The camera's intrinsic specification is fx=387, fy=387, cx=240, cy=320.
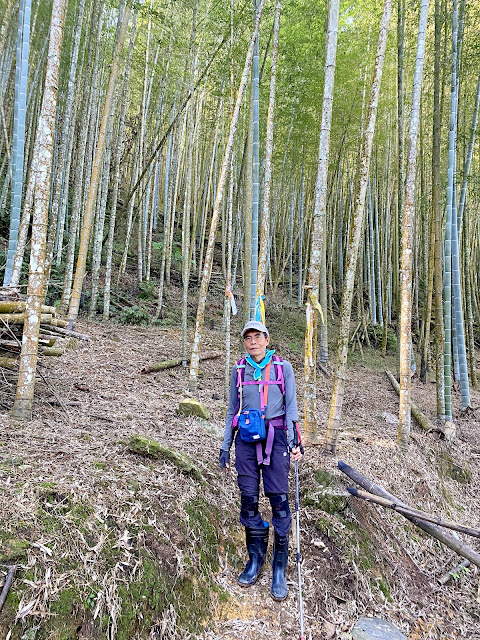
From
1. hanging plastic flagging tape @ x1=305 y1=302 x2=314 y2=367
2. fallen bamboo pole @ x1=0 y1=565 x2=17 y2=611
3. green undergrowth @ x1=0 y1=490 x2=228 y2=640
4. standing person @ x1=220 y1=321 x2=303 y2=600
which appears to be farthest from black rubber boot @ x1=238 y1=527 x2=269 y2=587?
hanging plastic flagging tape @ x1=305 y1=302 x2=314 y2=367

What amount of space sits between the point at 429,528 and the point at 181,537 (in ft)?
5.60

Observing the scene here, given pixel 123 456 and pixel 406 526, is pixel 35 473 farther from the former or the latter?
pixel 406 526

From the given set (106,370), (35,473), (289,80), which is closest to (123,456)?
(35,473)

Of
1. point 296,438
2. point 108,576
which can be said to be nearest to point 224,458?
point 296,438

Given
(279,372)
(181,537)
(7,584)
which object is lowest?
(181,537)

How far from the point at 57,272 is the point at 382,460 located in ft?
23.6

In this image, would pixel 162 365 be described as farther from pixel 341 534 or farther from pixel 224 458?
pixel 341 534

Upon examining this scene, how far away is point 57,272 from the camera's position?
809 centimetres

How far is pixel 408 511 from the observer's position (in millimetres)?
2586

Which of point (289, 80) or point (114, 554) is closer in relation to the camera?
point (114, 554)

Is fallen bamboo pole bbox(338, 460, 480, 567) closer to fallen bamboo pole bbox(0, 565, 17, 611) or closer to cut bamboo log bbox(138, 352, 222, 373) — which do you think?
fallen bamboo pole bbox(0, 565, 17, 611)

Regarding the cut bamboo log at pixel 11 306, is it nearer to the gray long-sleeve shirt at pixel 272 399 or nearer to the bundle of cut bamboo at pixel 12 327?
the bundle of cut bamboo at pixel 12 327

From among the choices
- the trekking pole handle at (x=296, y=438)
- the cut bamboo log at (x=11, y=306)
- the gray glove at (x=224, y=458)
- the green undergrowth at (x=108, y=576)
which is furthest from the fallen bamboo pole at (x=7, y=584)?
the cut bamboo log at (x=11, y=306)

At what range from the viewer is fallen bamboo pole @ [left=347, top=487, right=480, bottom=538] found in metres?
2.35
